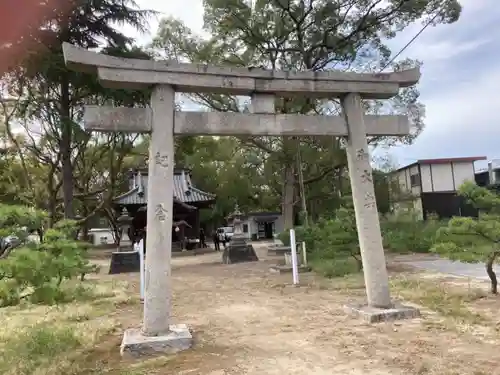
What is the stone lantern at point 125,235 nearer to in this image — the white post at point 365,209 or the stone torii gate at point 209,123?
the stone torii gate at point 209,123

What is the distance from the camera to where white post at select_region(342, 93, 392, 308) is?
7.13m

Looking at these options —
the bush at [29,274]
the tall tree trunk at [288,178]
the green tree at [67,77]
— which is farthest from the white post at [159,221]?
the tall tree trunk at [288,178]

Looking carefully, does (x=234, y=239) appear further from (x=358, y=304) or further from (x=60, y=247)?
(x=60, y=247)

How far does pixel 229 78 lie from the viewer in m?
6.76

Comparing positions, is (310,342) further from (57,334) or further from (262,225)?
(262,225)

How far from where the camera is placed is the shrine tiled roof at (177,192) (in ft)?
92.6

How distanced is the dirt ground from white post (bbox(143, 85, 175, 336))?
68cm

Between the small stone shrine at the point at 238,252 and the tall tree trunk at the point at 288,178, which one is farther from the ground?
the tall tree trunk at the point at 288,178

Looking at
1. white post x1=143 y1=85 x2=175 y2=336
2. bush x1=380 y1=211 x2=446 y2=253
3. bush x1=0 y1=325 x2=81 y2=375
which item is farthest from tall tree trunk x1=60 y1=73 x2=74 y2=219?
bush x1=380 y1=211 x2=446 y2=253

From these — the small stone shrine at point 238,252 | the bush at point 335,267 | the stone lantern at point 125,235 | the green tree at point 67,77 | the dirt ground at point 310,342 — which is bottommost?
the dirt ground at point 310,342

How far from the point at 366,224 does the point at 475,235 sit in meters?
2.57

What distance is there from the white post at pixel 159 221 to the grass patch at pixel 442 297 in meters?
4.39

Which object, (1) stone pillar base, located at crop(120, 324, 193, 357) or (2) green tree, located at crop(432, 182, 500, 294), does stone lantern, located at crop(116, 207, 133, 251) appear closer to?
(1) stone pillar base, located at crop(120, 324, 193, 357)

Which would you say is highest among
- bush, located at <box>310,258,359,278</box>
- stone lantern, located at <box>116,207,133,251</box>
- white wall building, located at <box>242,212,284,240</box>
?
white wall building, located at <box>242,212,284,240</box>
